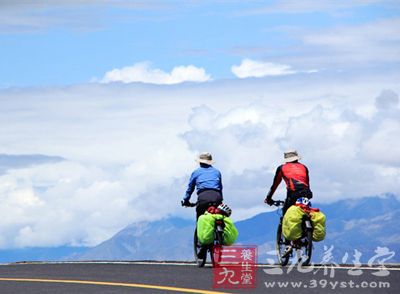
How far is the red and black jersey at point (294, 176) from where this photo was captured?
1936 centimetres

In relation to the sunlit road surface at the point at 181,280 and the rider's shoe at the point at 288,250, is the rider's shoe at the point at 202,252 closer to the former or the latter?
the sunlit road surface at the point at 181,280

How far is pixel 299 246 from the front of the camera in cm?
1919

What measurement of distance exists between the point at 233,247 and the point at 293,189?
1.50 meters

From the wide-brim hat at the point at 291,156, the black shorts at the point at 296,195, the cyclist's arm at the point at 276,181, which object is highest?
the wide-brim hat at the point at 291,156

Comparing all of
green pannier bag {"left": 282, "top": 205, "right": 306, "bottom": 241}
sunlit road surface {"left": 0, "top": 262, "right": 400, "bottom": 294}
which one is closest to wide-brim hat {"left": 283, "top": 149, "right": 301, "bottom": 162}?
green pannier bag {"left": 282, "top": 205, "right": 306, "bottom": 241}

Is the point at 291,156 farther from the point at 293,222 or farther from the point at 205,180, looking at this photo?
the point at 205,180

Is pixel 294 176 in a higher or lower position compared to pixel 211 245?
higher

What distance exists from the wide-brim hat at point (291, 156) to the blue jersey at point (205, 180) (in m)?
1.32

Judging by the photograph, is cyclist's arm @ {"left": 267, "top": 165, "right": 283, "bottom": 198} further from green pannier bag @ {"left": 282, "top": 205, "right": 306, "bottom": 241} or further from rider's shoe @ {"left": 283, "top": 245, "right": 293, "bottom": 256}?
rider's shoe @ {"left": 283, "top": 245, "right": 293, "bottom": 256}

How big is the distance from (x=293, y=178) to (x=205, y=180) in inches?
66.0

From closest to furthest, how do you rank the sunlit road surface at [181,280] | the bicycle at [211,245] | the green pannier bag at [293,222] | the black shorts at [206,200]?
the sunlit road surface at [181,280] < the green pannier bag at [293,222] < the bicycle at [211,245] < the black shorts at [206,200]

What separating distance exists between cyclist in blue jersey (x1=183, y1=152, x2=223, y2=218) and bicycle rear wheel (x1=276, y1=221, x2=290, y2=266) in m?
1.22

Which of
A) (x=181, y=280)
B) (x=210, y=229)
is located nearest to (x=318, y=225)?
(x=210, y=229)

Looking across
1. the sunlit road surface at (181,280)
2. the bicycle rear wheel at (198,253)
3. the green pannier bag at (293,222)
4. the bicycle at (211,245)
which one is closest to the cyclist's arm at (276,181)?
the green pannier bag at (293,222)
